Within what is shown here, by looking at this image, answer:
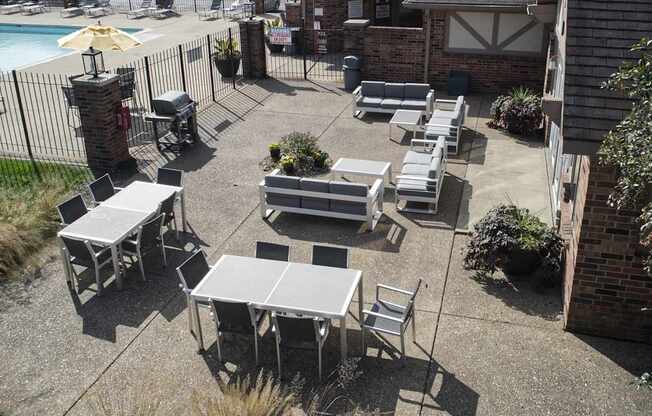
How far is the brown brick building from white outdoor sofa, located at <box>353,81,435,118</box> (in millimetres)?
7863

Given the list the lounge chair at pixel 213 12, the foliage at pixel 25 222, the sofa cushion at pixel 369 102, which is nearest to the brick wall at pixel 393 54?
the sofa cushion at pixel 369 102

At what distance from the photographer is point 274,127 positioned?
1641 centimetres

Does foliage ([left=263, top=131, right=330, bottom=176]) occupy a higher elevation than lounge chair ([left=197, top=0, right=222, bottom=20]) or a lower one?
lower

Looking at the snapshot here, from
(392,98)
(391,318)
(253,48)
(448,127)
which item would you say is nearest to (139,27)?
(253,48)

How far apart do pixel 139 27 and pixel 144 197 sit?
2201cm

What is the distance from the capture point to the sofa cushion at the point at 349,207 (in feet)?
36.3

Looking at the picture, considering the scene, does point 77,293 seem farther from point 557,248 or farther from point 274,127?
point 274,127

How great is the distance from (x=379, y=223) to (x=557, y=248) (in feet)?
9.99

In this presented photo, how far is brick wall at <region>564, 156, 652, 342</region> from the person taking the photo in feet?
25.4

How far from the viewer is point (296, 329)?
7.38 meters

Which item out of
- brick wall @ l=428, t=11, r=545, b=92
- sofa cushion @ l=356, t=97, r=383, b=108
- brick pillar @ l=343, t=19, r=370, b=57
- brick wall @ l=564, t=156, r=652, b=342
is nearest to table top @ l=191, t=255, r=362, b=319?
brick wall @ l=564, t=156, r=652, b=342

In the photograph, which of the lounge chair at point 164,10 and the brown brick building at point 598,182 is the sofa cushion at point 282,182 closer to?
the brown brick building at point 598,182

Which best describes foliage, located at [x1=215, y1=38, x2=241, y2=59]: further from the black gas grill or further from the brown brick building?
the brown brick building

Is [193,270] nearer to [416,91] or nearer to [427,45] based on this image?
[416,91]
